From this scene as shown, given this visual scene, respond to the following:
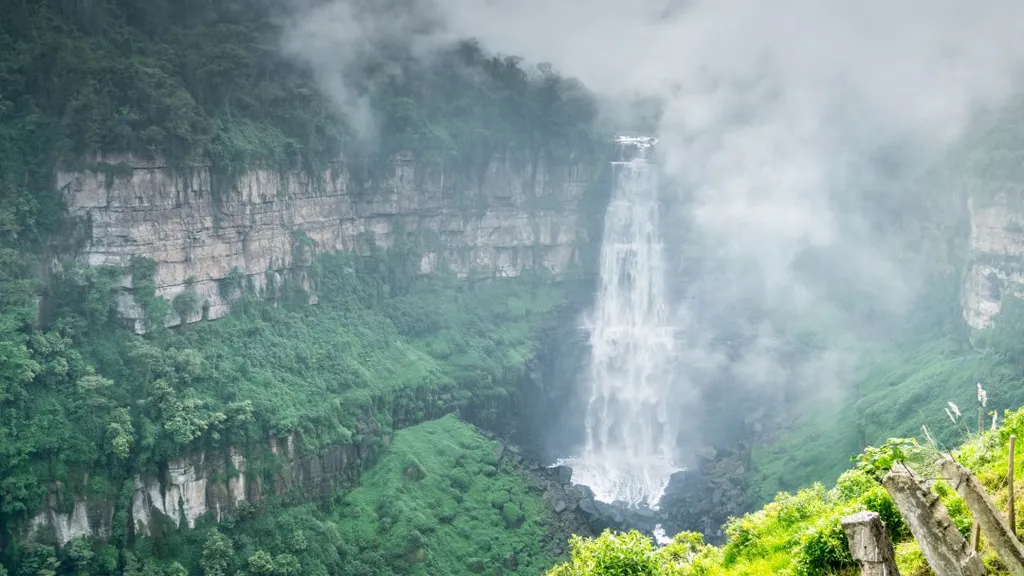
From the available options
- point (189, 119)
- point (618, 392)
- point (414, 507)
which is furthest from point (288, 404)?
point (618, 392)

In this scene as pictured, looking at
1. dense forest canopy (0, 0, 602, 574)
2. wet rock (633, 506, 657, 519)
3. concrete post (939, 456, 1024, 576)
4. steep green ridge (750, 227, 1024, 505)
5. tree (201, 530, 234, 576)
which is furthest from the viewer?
wet rock (633, 506, 657, 519)

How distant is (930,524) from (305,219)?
3955 cm

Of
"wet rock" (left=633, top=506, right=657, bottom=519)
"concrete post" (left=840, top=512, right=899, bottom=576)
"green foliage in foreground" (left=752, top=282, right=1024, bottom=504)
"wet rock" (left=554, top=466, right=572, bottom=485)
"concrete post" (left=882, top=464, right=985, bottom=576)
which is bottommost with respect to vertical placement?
"wet rock" (left=633, top=506, right=657, bottom=519)

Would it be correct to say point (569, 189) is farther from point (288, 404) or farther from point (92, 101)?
point (92, 101)

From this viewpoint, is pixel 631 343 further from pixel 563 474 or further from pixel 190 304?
pixel 190 304

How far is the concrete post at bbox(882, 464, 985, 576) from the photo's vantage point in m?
7.97

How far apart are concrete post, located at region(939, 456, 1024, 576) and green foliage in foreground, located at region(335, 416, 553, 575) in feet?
92.0

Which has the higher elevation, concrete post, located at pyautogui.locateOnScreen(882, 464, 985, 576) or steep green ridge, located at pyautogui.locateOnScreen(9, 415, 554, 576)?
concrete post, located at pyautogui.locateOnScreen(882, 464, 985, 576)

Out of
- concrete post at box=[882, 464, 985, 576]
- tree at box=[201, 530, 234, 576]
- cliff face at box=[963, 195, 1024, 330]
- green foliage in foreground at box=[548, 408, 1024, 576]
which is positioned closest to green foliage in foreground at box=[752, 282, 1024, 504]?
cliff face at box=[963, 195, 1024, 330]

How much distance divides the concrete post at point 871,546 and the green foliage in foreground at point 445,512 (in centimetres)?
2694

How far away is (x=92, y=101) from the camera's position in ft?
113

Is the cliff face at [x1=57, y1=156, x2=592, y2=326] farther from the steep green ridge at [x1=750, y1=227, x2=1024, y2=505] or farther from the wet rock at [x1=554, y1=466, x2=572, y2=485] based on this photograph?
the steep green ridge at [x1=750, y1=227, x2=1024, y2=505]

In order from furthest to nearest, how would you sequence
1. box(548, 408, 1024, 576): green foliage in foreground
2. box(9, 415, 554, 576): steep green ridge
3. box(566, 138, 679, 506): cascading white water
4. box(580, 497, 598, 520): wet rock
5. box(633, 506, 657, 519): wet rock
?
box(566, 138, 679, 506): cascading white water
box(633, 506, 657, 519): wet rock
box(580, 497, 598, 520): wet rock
box(9, 415, 554, 576): steep green ridge
box(548, 408, 1024, 576): green foliage in foreground

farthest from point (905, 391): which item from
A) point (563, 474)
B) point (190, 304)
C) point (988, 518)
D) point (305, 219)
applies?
point (988, 518)
